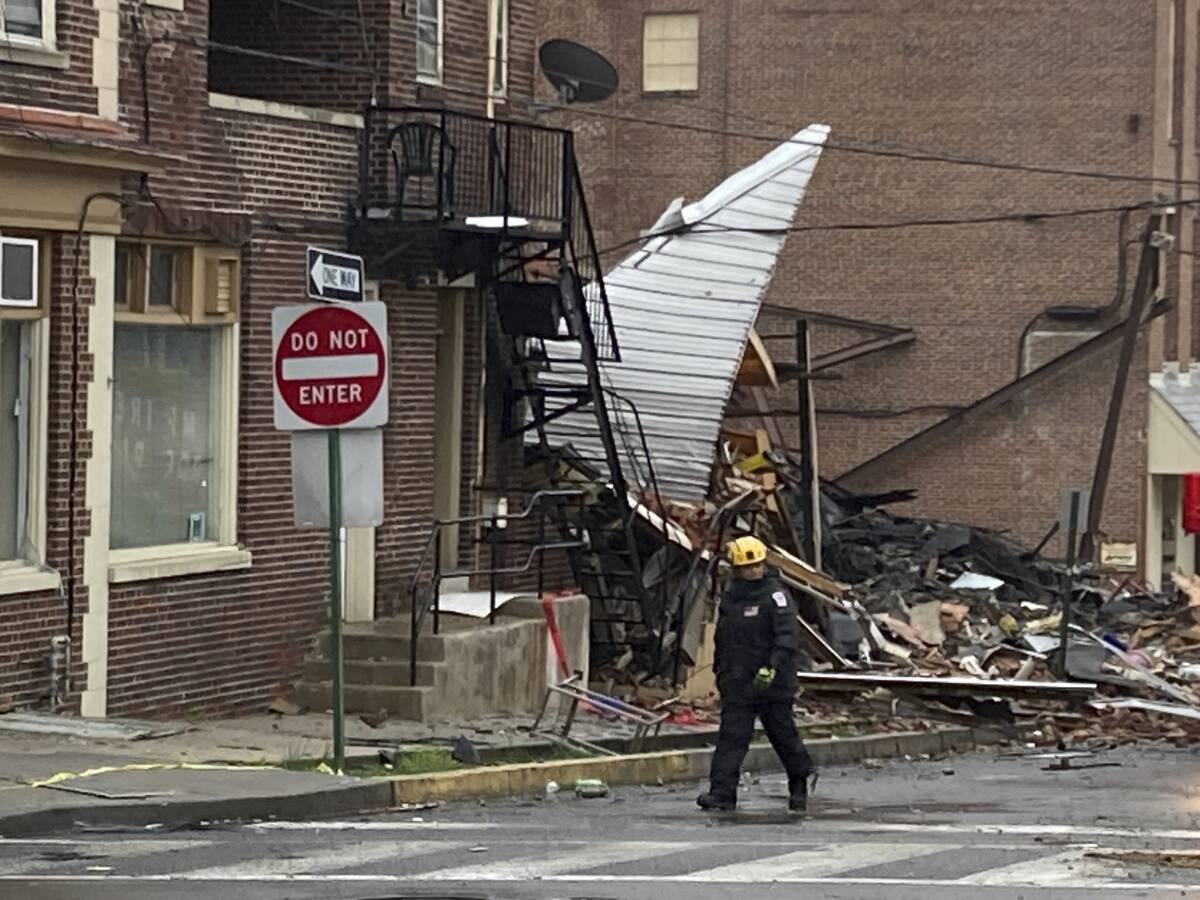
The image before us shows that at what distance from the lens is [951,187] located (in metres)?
43.8

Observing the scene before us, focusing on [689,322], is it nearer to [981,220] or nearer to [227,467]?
[227,467]

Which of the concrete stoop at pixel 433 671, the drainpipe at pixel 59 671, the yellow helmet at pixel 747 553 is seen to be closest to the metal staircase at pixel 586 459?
the concrete stoop at pixel 433 671

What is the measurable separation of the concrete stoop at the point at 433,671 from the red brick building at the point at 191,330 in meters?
0.43

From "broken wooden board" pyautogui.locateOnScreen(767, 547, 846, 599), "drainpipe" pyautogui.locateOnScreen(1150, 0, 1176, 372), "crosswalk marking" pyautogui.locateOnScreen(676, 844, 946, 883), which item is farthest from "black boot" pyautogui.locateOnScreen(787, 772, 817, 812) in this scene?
"drainpipe" pyautogui.locateOnScreen(1150, 0, 1176, 372)

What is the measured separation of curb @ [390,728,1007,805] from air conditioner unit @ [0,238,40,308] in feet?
14.5

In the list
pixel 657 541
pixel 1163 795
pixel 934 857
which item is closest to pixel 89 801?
pixel 934 857

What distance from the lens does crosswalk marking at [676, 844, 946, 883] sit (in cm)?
1148

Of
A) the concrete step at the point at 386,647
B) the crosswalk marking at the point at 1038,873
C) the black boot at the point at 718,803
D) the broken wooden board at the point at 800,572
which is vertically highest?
the broken wooden board at the point at 800,572

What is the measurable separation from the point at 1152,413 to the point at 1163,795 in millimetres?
26774

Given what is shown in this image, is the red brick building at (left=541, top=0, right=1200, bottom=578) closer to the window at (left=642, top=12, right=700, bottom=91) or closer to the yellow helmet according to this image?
the window at (left=642, top=12, right=700, bottom=91)

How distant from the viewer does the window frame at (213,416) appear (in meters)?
18.8

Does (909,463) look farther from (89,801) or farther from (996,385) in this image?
(89,801)

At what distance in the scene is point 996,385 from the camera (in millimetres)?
43812

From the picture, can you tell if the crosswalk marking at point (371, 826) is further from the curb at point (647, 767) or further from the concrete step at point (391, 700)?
the concrete step at point (391, 700)
